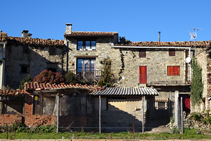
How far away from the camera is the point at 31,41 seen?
107 feet

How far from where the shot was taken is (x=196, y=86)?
2877cm

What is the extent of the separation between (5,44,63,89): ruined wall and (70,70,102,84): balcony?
1.92 metres

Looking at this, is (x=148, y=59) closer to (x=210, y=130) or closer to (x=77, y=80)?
(x=77, y=80)

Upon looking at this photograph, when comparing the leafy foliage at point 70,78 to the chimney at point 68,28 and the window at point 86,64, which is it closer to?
the window at point 86,64

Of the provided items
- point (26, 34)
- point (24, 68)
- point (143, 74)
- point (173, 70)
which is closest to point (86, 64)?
point (143, 74)

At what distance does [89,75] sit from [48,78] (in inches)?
186

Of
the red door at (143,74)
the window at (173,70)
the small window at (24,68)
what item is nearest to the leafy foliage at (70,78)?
the small window at (24,68)

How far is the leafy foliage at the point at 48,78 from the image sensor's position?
28.7 meters

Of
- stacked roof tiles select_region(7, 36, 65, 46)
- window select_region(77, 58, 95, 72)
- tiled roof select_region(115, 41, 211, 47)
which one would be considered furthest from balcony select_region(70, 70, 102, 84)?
tiled roof select_region(115, 41, 211, 47)

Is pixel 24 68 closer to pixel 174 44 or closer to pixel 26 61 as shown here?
pixel 26 61

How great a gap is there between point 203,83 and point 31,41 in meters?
16.7

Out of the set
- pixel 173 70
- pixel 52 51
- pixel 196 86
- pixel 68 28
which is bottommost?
pixel 196 86

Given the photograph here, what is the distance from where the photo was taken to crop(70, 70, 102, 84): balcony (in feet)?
105

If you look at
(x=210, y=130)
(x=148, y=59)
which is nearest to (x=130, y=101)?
(x=210, y=130)
